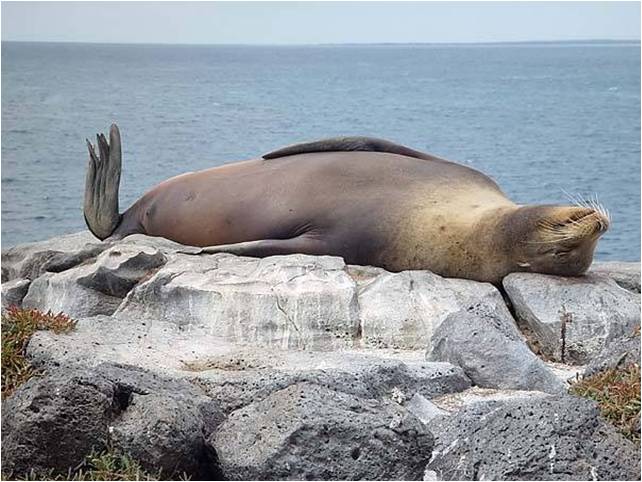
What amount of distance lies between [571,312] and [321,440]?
121 inches

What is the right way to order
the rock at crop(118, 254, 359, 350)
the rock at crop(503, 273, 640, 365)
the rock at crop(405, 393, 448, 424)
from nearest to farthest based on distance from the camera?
the rock at crop(405, 393, 448, 424) → the rock at crop(118, 254, 359, 350) → the rock at crop(503, 273, 640, 365)

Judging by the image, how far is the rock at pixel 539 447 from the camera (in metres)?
3.83

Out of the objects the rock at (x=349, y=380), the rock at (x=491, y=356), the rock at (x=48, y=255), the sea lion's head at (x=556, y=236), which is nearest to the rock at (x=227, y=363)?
the rock at (x=349, y=380)

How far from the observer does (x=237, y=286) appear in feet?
21.0

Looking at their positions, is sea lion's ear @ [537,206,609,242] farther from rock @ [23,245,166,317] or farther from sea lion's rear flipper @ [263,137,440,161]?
rock @ [23,245,166,317]

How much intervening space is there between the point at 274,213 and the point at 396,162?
84 centimetres

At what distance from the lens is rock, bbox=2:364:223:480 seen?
12.8 feet

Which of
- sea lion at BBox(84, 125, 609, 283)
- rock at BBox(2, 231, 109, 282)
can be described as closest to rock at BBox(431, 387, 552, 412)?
sea lion at BBox(84, 125, 609, 283)

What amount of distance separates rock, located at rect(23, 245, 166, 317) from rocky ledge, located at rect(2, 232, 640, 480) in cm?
1

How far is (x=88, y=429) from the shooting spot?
155 inches

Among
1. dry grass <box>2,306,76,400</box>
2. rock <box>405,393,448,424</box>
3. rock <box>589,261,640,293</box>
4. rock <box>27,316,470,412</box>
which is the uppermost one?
dry grass <box>2,306,76,400</box>

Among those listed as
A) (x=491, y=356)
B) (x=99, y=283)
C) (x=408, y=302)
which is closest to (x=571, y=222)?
(x=408, y=302)

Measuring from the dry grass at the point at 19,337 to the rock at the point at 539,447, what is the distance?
1.57m

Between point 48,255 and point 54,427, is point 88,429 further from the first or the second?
point 48,255
